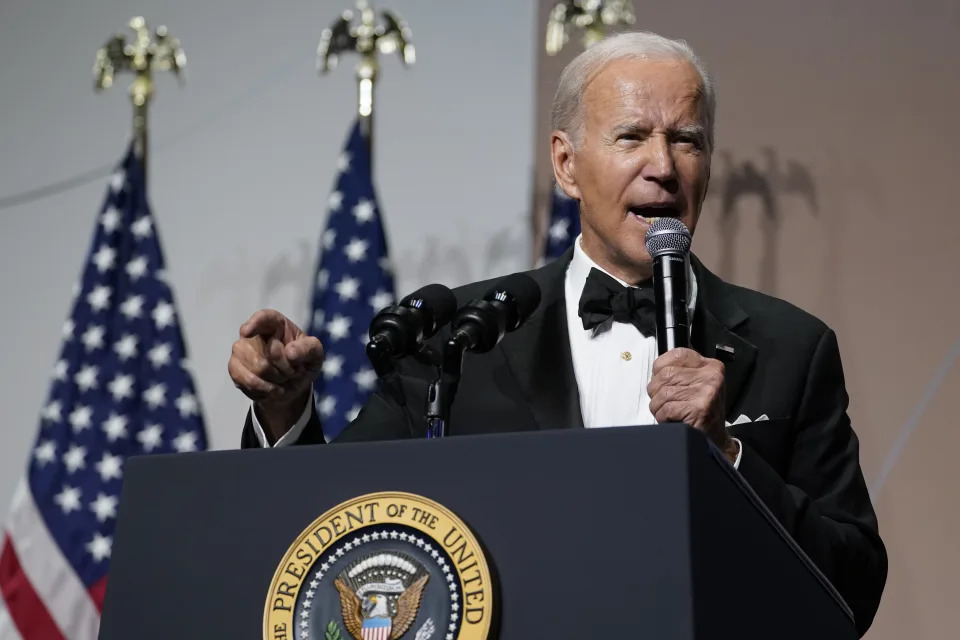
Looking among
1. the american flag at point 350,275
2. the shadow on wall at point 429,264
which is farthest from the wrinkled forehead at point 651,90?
the american flag at point 350,275

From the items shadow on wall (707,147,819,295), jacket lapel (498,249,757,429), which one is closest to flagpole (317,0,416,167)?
shadow on wall (707,147,819,295)

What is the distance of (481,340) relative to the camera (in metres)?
1.70

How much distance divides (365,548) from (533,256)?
11.6 ft

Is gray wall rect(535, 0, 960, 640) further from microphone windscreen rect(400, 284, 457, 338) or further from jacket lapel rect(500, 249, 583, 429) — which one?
microphone windscreen rect(400, 284, 457, 338)

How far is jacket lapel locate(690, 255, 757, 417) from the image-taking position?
2.11m

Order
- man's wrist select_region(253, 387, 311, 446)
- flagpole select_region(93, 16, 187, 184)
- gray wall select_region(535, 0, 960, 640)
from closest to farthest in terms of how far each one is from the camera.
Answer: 1. man's wrist select_region(253, 387, 311, 446)
2. gray wall select_region(535, 0, 960, 640)
3. flagpole select_region(93, 16, 187, 184)

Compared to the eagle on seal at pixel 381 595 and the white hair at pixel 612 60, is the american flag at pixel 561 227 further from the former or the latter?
the eagle on seal at pixel 381 595

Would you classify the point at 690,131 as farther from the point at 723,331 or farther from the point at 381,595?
the point at 381,595

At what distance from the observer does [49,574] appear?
4723mm

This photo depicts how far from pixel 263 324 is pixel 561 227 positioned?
290 centimetres

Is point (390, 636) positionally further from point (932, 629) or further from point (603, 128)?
point (932, 629)

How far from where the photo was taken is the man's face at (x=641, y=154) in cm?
219

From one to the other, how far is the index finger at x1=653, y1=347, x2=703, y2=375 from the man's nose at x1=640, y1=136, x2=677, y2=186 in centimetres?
72

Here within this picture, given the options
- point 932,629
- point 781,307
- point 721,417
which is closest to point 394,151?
point 932,629
